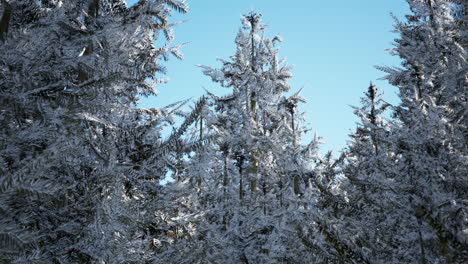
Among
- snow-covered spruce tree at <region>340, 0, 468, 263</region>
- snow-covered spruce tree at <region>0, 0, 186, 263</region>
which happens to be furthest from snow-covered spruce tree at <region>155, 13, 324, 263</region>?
A: snow-covered spruce tree at <region>340, 0, 468, 263</region>

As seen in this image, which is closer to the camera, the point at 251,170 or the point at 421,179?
the point at 421,179

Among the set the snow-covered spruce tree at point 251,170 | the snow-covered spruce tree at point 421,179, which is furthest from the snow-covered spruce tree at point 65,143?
the snow-covered spruce tree at point 421,179

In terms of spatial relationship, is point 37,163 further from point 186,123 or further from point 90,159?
point 90,159

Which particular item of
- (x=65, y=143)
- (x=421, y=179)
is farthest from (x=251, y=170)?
(x=65, y=143)

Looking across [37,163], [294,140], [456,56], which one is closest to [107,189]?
[37,163]

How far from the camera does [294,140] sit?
14211mm

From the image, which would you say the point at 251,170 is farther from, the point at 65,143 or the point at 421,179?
the point at 65,143

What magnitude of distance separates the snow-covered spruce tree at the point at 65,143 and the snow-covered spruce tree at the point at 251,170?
95cm

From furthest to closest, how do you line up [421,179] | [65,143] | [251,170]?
[251,170]
[421,179]
[65,143]

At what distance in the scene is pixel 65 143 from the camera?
238 centimetres

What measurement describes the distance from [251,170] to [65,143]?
45.1ft

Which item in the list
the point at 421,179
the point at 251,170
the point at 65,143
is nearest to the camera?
the point at 65,143

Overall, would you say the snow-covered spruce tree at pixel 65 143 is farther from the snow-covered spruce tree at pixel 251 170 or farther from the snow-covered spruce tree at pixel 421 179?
the snow-covered spruce tree at pixel 421 179

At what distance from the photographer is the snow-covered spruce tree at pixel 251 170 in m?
7.79
